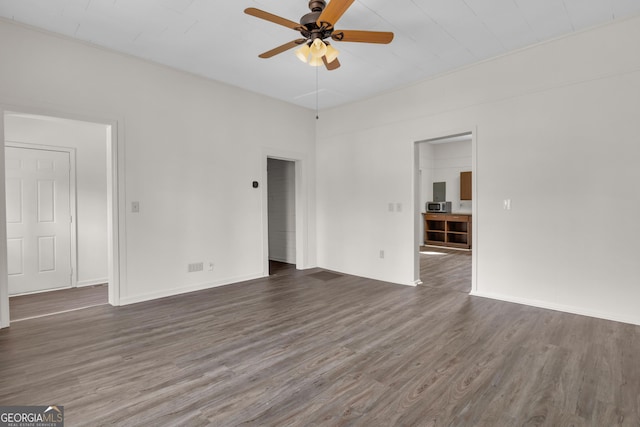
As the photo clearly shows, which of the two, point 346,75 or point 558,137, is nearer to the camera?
point 558,137

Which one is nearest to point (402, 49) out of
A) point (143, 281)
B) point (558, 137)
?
point (558, 137)

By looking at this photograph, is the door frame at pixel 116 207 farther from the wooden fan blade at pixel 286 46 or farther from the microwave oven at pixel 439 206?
the microwave oven at pixel 439 206

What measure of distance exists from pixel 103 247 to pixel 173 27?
3595 mm

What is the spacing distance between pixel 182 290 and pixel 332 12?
388 centimetres

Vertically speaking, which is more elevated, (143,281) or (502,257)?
(502,257)

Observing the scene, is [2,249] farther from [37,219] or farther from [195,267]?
[195,267]

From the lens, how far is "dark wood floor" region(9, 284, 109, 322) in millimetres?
3668

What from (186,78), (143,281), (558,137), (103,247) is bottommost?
(143,281)

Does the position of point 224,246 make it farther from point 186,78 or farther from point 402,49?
point 402,49

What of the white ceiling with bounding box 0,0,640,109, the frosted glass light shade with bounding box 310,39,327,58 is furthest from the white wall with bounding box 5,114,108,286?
the frosted glass light shade with bounding box 310,39,327,58

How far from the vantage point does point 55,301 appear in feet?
13.4

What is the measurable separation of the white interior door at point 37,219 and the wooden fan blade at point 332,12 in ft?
→ 14.5

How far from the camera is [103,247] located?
5.05m

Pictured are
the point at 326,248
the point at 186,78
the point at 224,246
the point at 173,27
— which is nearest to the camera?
the point at 173,27
